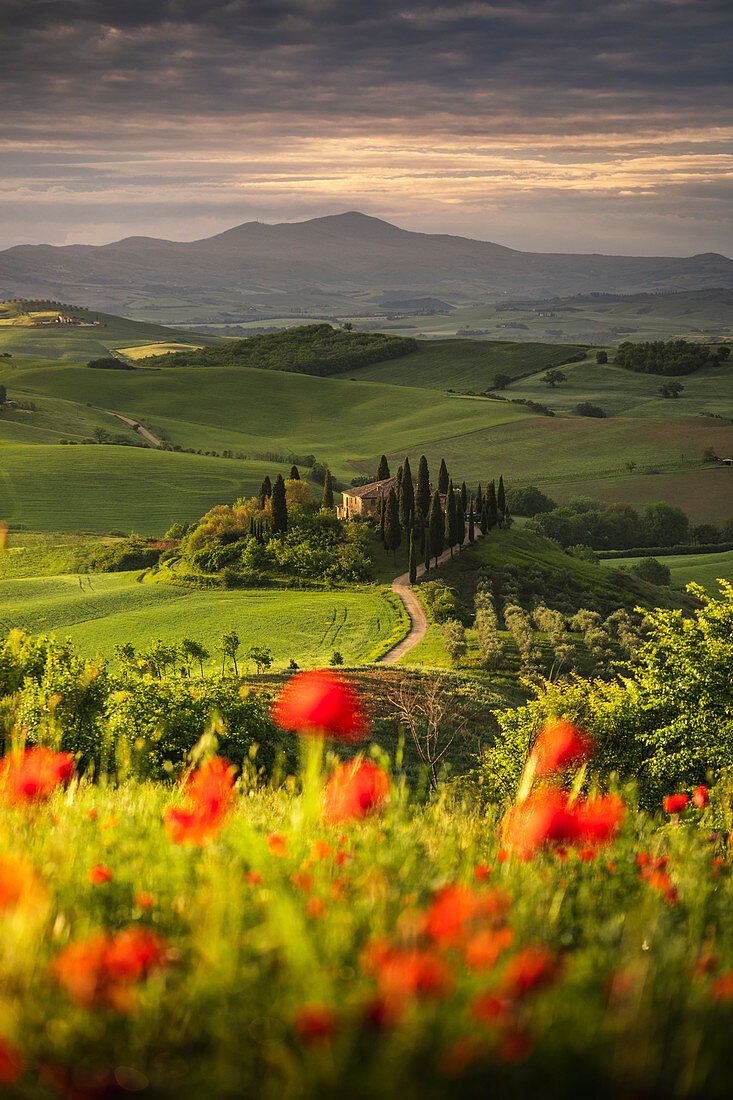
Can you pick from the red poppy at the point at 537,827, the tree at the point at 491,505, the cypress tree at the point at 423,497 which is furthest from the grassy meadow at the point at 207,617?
the red poppy at the point at 537,827

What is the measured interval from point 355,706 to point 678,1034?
117ft

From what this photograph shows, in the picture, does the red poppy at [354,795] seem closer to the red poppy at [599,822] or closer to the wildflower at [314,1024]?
the red poppy at [599,822]

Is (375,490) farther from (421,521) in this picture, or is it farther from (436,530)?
(436,530)

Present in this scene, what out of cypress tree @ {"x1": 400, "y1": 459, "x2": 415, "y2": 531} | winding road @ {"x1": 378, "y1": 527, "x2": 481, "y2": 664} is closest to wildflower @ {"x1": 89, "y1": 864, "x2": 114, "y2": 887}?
winding road @ {"x1": 378, "y1": 527, "x2": 481, "y2": 664}

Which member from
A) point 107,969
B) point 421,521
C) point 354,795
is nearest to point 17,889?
point 107,969

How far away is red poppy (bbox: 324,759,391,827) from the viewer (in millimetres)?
7270

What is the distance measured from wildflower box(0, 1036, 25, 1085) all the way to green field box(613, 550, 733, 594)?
4689 inches

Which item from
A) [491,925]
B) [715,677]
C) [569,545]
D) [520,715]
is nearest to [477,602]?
[520,715]

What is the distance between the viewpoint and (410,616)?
77.4 meters

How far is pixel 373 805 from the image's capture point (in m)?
7.59

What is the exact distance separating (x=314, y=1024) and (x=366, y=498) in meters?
110

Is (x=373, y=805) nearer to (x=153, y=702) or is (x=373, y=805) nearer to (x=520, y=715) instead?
(x=153, y=702)

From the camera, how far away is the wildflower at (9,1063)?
3.48 m

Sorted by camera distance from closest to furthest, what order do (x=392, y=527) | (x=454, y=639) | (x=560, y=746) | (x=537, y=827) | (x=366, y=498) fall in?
1. (x=537, y=827)
2. (x=560, y=746)
3. (x=454, y=639)
4. (x=392, y=527)
5. (x=366, y=498)
